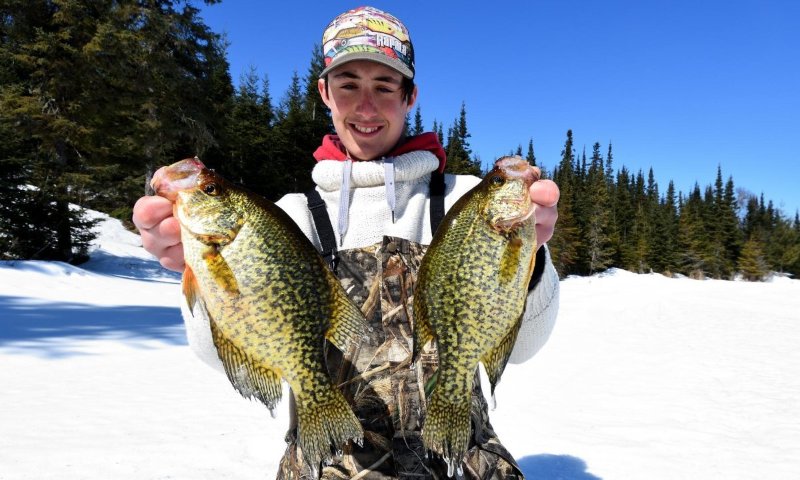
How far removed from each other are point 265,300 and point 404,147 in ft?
3.94

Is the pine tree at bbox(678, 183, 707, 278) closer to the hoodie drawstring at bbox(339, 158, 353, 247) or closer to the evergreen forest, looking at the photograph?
the evergreen forest

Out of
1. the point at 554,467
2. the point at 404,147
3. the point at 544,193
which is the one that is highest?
the point at 404,147

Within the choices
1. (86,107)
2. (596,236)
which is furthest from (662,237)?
(86,107)

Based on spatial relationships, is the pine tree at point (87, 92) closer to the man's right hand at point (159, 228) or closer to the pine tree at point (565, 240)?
the man's right hand at point (159, 228)

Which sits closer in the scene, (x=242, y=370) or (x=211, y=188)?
(x=242, y=370)

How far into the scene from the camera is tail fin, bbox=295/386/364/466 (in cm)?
182

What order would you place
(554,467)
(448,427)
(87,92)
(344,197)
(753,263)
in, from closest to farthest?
(448,427)
(344,197)
(554,467)
(87,92)
(753,263)

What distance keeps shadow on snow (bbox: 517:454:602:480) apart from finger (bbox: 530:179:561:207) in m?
3.52

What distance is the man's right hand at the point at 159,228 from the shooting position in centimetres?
191

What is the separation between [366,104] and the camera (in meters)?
2.41

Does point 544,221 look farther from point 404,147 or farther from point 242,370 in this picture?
point 242,370

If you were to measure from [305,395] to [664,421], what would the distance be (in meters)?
5.63

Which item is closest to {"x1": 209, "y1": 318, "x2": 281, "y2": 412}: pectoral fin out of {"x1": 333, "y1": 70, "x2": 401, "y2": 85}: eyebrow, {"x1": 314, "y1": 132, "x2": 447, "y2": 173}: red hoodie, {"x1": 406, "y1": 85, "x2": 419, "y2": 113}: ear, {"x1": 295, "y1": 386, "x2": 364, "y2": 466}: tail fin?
{"x1": 295, "y1": 386, "x2": 364, "y2": 466}: tail fin

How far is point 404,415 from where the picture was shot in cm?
224
